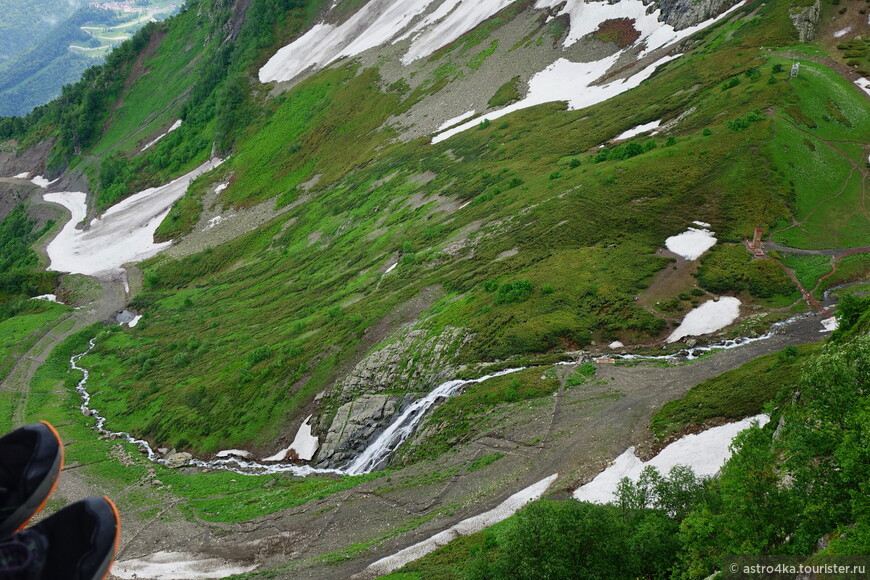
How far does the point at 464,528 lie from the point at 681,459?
12640 millimetres

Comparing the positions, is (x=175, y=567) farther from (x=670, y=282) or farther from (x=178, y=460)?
(x=670, y=282)

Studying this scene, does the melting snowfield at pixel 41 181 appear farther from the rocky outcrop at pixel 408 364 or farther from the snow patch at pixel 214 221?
the rocky outcrop at pixel 408 364

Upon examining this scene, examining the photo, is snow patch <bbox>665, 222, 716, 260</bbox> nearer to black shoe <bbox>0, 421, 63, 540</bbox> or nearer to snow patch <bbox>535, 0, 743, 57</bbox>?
black shoe <bbox>0, 421, 63, 540</bbox>

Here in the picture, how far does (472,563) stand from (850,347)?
16291 millimetres

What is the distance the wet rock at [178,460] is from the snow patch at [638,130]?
61063 mm

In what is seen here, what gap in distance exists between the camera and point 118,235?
13350 cm

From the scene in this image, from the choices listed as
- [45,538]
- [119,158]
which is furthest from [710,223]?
[119,158]

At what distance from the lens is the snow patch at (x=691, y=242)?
5147 cm

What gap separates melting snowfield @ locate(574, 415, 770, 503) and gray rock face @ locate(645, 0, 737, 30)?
83.2 meters

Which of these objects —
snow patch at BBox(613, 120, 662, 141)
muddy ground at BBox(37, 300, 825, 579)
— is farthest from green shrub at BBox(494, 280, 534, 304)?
snow patch at BBox(613, 120, 662, 141)

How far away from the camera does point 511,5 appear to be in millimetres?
124500

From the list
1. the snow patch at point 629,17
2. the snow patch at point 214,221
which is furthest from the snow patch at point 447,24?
the snow patch at point 214,221

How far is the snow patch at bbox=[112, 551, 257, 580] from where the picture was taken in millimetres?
37375

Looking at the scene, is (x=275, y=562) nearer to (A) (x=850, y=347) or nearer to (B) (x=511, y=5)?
(A) (x=850, y=347)
